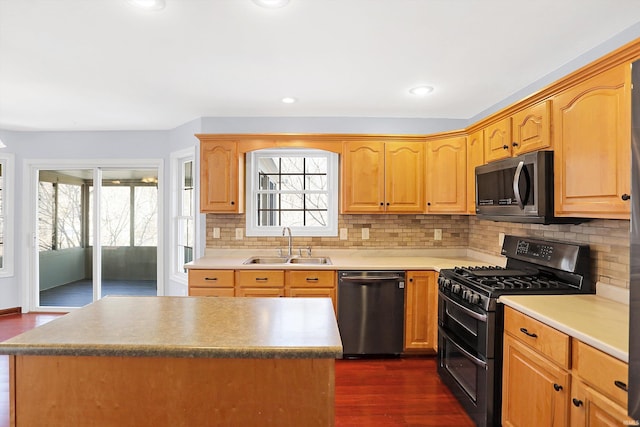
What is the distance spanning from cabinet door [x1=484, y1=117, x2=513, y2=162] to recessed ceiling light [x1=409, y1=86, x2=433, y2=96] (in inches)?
23.1

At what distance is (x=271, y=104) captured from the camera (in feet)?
11.3

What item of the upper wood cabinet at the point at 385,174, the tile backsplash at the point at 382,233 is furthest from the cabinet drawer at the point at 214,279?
the upper wood cabinet at the point at 385,174

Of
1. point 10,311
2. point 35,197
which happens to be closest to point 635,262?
point 35,197

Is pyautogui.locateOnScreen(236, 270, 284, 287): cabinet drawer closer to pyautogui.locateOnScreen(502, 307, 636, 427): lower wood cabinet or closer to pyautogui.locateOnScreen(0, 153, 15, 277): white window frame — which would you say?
pyautogui.locateOnScreen(502, 307, 636, 427): lower wood cabinet

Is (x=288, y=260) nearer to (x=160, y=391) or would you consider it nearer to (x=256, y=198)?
(x=256, y=198)

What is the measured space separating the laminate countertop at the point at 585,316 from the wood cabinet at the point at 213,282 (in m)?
2.23

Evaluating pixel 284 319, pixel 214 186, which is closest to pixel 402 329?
pixel 284 319

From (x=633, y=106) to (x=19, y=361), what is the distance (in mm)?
2282

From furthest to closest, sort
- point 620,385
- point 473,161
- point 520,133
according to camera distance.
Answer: point 473,161, point 520,133, point 620,385

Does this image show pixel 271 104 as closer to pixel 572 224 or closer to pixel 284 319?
pixel 284 319

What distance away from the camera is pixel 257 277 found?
322cm

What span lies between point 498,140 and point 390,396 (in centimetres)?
Result: 213

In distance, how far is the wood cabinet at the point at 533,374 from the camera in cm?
163

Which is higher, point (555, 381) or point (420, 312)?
point (555, 381)
